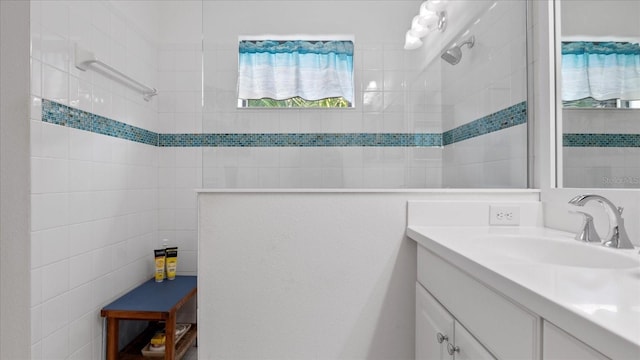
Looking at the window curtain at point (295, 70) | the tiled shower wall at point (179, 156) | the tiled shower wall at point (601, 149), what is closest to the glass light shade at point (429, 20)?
the window curtain at point (295, 70)

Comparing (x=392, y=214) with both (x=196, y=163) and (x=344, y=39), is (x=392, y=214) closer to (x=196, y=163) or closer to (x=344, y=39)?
(x=344, y=39)

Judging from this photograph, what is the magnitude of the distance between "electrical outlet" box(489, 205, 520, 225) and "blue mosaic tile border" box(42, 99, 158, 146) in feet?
6.29

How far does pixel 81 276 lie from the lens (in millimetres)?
1624

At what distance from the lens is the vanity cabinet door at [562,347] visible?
0.47 meters

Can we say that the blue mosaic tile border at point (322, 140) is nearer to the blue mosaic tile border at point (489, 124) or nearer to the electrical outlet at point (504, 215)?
the blue mosaic tile border at point (489, 124)

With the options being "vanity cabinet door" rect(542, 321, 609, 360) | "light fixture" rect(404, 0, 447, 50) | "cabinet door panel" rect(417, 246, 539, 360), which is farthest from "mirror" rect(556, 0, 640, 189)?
"vanity cabinet door" rect(542, 321, 609, 360)

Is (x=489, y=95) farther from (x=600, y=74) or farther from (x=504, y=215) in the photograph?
(x=504, y=215)

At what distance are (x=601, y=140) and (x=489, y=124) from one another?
0.45 m

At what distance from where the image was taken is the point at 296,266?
4.22 feet

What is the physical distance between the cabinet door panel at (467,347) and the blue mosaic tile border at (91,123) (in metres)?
1.78

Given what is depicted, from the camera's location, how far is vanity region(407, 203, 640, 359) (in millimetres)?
472

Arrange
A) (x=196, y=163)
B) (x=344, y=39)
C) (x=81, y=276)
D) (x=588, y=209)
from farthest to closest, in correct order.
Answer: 1. (x=196, y=163)
2. (x=81, y=276)
3. (x=344, y=39)
4. (x=588, y=209)

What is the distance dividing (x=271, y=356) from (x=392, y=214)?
74cm

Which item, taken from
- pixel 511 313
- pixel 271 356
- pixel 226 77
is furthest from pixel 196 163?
pixel 511 313
